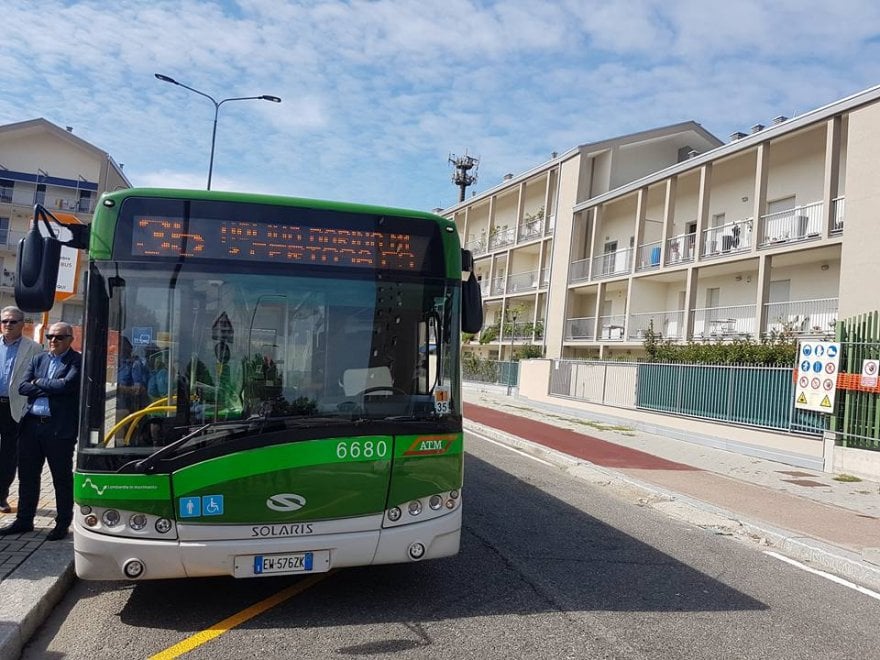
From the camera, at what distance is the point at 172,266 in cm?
→ 457

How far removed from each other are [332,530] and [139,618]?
1.33 m

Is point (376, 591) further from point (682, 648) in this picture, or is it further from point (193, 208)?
point (193, 208)

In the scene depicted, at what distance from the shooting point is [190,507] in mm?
4363

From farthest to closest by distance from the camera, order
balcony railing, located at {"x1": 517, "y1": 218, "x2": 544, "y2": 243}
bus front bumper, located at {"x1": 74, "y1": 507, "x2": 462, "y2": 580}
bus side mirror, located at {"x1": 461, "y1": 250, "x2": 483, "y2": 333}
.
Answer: balcony railing, located at {"x1": 517, "y1": 218, "x2": 544, "y2": 243} → bus side mirror, located at {"x1": 461, "y1": 250, "x2": 483, "y2": 333} → bus front bumper, located at {"x1": 74, "y1": 507, "x2": 462, "y2": 580}

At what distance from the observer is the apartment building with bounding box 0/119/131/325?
44.8 m

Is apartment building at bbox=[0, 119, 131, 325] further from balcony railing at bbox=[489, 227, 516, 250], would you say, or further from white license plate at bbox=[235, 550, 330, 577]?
white license plate at bbox=[235, 550, 330, 577]

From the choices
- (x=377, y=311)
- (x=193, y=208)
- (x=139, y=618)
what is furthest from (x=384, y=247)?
(x=139, y=618)

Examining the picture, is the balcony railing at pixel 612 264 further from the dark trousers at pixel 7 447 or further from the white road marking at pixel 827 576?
the dark trousers at pixel 7 447

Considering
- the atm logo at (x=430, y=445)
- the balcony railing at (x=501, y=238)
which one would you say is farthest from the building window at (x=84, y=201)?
the atm logo at (x=430, y=445)

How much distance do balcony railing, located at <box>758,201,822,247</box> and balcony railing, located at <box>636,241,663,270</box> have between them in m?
5.23

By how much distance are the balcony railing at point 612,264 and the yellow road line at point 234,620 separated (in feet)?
83.2

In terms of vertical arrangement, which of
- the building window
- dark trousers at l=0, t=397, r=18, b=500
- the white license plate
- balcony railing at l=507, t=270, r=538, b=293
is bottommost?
the white license plate

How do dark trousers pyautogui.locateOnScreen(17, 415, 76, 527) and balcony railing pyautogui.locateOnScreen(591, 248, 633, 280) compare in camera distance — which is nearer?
dark trousers pyautogui.locateOnScreen(17, 415, 76, 527)

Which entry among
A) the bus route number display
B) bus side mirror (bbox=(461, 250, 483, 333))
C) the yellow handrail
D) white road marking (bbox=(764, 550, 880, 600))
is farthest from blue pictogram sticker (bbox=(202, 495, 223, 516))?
white road marking (bbox=(764, 550, 880, 600))
